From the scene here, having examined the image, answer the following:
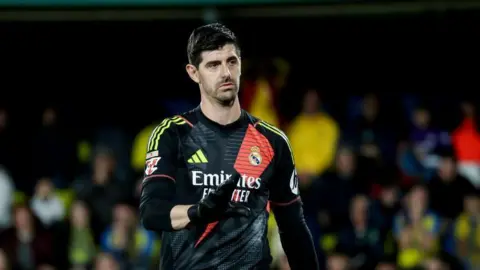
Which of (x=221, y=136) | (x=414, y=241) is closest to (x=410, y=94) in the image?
(x=414, y=241)

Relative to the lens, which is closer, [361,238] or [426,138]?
[361,238]

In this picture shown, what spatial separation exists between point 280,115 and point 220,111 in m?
7.29

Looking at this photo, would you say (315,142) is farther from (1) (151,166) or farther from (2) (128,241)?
(1) (151,166)

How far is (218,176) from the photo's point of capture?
449cm

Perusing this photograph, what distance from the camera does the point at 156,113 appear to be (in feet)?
44.0

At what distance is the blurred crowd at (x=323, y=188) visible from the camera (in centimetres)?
1020

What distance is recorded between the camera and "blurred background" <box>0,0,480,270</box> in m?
10.4

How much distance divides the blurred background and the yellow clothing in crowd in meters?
0.01

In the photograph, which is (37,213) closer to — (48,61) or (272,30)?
(48,61)

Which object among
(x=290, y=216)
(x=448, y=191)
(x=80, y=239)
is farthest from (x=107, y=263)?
(x=290, y=216)

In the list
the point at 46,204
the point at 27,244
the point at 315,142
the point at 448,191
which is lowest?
the point at 27,244

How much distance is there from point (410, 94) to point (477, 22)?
1250 millimetres

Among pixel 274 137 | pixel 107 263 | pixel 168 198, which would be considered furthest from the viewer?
pixel 107 263

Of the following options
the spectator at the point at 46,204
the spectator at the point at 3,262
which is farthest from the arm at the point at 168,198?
the spectator at the point at 46,204
